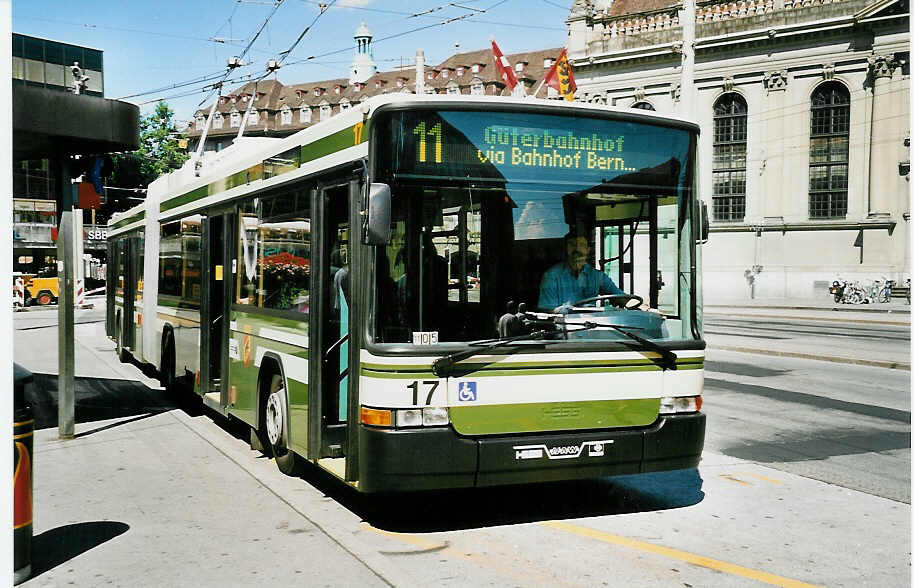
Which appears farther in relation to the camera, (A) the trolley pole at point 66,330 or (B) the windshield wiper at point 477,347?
(A) the trolley pole at point 66,330

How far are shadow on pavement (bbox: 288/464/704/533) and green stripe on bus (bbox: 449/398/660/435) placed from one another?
2.93 feet

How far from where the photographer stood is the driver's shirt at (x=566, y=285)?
20.8ft

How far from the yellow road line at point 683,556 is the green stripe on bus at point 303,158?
9.74 ft

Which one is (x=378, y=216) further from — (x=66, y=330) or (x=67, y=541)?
(x=66, y=330)

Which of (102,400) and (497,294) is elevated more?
(497,294)


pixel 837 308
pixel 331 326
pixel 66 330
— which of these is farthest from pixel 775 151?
pixel 331 326

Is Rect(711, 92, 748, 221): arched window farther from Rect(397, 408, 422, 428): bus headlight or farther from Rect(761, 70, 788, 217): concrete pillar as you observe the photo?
Rect(397, 408, 422, 428): bus headlight

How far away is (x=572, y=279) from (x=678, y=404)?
118cm

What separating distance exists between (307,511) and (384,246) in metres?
2.23

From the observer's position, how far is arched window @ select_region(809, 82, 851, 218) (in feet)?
176

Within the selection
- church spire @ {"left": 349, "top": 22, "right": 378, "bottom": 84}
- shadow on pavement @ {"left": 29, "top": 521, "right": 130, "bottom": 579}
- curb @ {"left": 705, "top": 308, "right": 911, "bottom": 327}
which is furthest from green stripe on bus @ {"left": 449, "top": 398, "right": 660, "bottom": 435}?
church spire @ {"left": 349, "top": 22, "right": 378, "bottom": 84}

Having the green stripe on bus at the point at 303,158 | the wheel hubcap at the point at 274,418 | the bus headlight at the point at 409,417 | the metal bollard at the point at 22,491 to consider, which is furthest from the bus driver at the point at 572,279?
the metal bollard at the point at 22,491

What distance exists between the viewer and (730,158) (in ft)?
188

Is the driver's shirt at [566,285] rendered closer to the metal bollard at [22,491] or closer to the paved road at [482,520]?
the paved road at [482,520]
